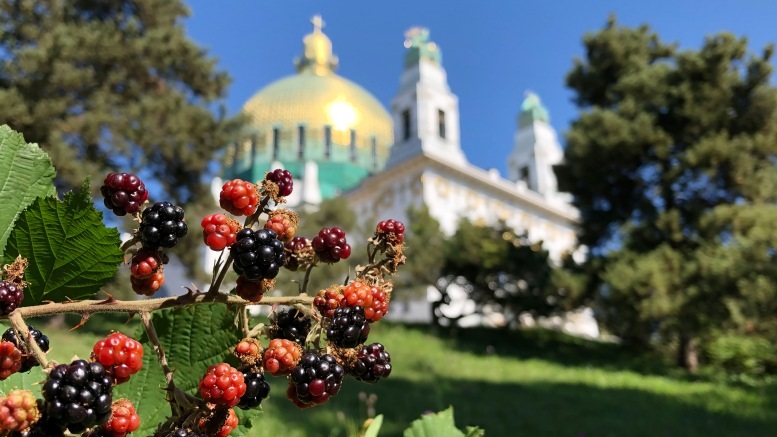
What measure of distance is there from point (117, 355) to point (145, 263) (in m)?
0.19

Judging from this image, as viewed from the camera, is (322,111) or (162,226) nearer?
(162,226)

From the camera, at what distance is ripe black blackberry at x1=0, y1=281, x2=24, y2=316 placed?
2.36 ft

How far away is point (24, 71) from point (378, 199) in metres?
18.3

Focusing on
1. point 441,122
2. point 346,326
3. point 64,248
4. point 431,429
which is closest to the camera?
point 64,248

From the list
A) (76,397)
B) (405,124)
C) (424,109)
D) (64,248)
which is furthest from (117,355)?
(405,124)

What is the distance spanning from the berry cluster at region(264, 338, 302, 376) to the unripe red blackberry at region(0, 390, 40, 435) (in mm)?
337

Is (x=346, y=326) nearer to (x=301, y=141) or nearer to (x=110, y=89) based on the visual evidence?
(x=110, y=89)

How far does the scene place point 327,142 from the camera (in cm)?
3281

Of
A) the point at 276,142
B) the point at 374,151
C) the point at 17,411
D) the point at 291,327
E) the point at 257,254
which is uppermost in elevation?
the point at 276,142

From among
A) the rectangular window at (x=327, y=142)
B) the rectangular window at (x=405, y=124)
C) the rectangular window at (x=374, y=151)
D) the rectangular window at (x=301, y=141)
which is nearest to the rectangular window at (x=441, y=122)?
the rectangular window at (x=405, y=124)

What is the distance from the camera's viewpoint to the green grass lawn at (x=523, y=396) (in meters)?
5.63

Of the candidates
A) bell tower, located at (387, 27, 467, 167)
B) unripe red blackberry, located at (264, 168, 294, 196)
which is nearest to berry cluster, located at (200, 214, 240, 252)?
unripe red blackberry, located at (264, 168, 294, 196)

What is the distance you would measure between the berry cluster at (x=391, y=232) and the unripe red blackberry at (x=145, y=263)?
1.34ft

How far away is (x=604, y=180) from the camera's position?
14164mm
